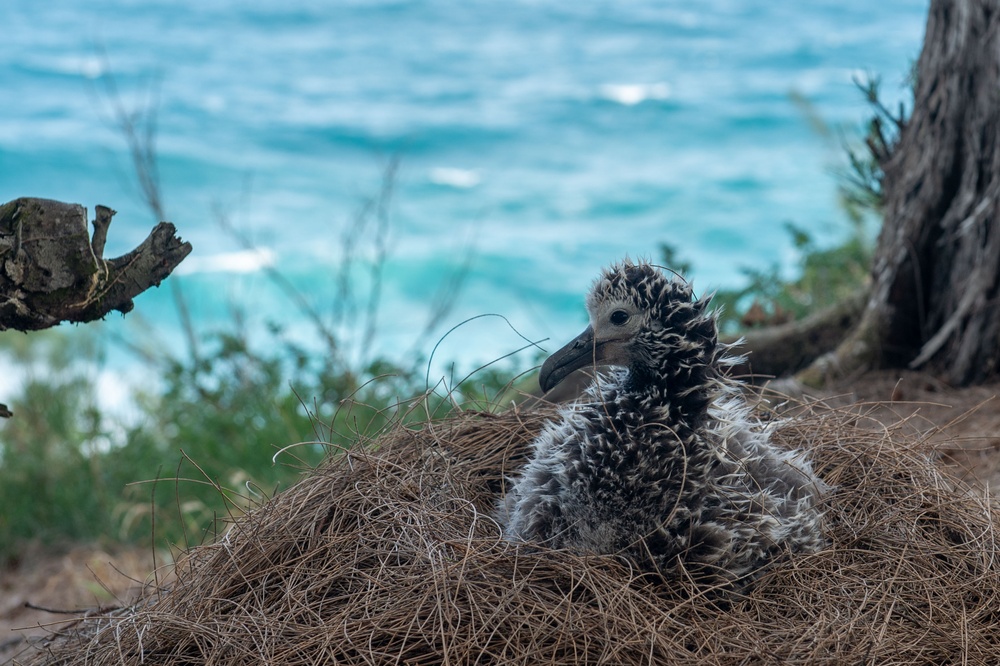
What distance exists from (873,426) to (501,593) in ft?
8.01

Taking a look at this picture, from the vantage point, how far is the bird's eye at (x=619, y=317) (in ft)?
9.73

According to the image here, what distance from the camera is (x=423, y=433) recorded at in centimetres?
357

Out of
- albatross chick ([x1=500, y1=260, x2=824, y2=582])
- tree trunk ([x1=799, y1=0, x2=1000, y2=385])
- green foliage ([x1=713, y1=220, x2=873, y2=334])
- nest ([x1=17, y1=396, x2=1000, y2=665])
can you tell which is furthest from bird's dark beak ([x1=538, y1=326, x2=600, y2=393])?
green foliage ([x1=713, y1=220, x2=873, y2=334])

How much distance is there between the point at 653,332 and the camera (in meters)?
2.93

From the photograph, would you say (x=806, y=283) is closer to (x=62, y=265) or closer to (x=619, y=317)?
(x=619, y=317)

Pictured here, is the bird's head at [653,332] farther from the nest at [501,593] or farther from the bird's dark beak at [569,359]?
the nest at [501,593]

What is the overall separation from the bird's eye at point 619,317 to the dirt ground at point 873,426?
3.59 feet

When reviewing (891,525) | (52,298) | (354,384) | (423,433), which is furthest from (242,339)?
(891,525)

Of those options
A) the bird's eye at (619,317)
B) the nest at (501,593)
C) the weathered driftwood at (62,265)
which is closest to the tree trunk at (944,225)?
the nest at (501,593)

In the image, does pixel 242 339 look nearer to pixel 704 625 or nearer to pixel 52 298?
pixel 52 298

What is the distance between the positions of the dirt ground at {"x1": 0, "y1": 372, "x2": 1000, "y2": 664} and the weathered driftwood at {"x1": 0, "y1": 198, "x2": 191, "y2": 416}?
37.0 inches

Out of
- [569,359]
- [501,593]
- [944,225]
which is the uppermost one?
[569,359]

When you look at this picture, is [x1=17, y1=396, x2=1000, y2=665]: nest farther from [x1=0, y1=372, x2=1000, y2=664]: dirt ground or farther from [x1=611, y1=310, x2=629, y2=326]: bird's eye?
[x1=611, y1=310, x2=629, y2=326]: bird's eye

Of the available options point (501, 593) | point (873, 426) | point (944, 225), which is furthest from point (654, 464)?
point (944, 225)
